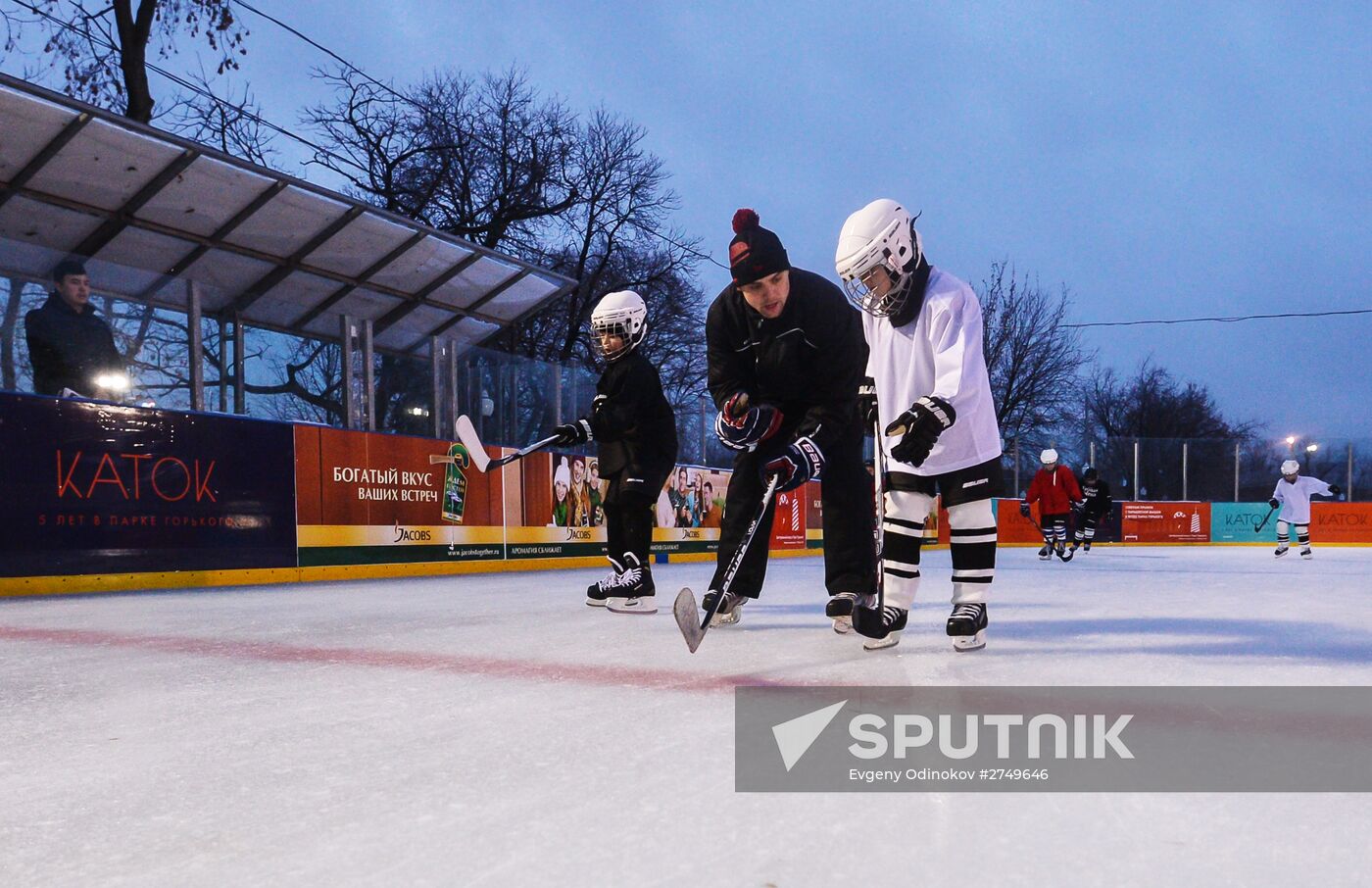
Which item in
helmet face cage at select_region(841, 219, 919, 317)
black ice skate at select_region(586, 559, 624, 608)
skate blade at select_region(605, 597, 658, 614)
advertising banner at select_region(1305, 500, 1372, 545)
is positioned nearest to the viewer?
helmet face cage at select_region(841, 219, 919, 317)

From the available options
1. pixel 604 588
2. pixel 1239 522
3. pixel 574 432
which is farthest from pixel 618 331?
pixel 1239 522

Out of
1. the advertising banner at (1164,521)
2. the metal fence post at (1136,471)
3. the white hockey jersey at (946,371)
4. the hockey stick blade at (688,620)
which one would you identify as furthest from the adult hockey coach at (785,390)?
the metal fence post at (1136,471)

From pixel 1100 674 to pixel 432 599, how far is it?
3925 millimetres

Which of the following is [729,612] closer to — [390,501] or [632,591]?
[632,591]

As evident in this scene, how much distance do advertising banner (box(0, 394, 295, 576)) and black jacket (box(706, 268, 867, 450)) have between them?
5089 mm

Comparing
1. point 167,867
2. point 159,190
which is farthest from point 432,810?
point 159,190

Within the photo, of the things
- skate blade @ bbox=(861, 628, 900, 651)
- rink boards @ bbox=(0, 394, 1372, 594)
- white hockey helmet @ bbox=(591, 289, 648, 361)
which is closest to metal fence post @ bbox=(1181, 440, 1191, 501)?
rink boards @ bbox=(0, 394, 1372, 594)

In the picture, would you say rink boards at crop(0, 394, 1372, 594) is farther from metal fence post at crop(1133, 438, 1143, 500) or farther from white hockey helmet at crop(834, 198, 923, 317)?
metal fence post at crop(1133, 438, 1143, 500)

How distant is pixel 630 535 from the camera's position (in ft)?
15.1

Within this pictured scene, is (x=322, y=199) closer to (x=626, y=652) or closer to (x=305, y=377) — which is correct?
(x=305, y=377)

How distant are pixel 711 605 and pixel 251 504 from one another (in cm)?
563

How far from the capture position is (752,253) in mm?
3334

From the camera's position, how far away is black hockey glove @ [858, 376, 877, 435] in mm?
3488

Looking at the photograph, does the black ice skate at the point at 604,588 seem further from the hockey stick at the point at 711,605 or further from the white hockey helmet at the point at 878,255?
the white hockey helmet at the point at 878,255
